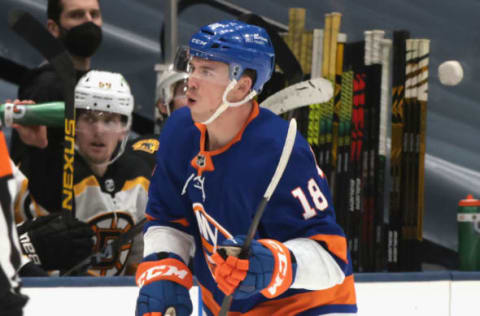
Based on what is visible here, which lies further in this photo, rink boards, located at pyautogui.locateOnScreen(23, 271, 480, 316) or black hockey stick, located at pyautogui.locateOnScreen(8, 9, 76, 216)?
black hockey stick, located at pyautogui.locateOnScreen(8, 9, 76, 216)

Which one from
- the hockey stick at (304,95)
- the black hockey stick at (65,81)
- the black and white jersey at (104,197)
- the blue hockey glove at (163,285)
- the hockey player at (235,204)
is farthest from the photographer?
the black and white jersey at (104,197)

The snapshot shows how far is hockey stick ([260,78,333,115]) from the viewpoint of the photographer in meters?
2.02

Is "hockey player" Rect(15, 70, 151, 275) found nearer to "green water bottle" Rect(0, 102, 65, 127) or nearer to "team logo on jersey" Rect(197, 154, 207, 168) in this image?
"green water bottle" Rect(0, 102, 65, 127)

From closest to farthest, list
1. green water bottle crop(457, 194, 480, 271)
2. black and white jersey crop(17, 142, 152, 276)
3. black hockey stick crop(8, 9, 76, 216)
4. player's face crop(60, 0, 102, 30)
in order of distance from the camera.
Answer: black hockey stick crop(8, 9, 76, 216) → black and white jersey crop(17, 142, 152, 276) → player's face crop(60, 0, 102, 30) → green water bottle crop(457, 194, 480, 271)

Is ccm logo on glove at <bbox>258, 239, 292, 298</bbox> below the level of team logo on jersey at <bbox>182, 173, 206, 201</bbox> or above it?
below

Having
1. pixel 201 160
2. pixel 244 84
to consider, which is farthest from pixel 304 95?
pixel 201 160

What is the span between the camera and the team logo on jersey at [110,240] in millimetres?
3117

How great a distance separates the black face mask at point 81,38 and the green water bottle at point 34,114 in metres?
0.42

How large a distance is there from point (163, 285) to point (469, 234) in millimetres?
2119

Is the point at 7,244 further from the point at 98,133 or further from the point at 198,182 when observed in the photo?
the point at 98,133

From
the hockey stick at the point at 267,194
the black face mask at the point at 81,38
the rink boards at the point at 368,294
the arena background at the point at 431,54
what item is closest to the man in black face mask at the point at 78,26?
the black face mask at the point at 81,38


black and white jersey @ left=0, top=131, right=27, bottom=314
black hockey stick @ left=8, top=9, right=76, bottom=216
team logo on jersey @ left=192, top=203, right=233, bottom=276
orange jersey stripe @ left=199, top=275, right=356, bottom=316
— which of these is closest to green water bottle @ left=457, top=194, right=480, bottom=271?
black hockey stick @ left=8, top=9, right=76, bottom=216

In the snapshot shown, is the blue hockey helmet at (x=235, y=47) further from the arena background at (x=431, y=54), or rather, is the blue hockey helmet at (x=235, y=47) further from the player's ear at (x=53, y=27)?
the arena background at (x=431, y=54)

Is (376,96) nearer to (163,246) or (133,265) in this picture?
(133,265)
